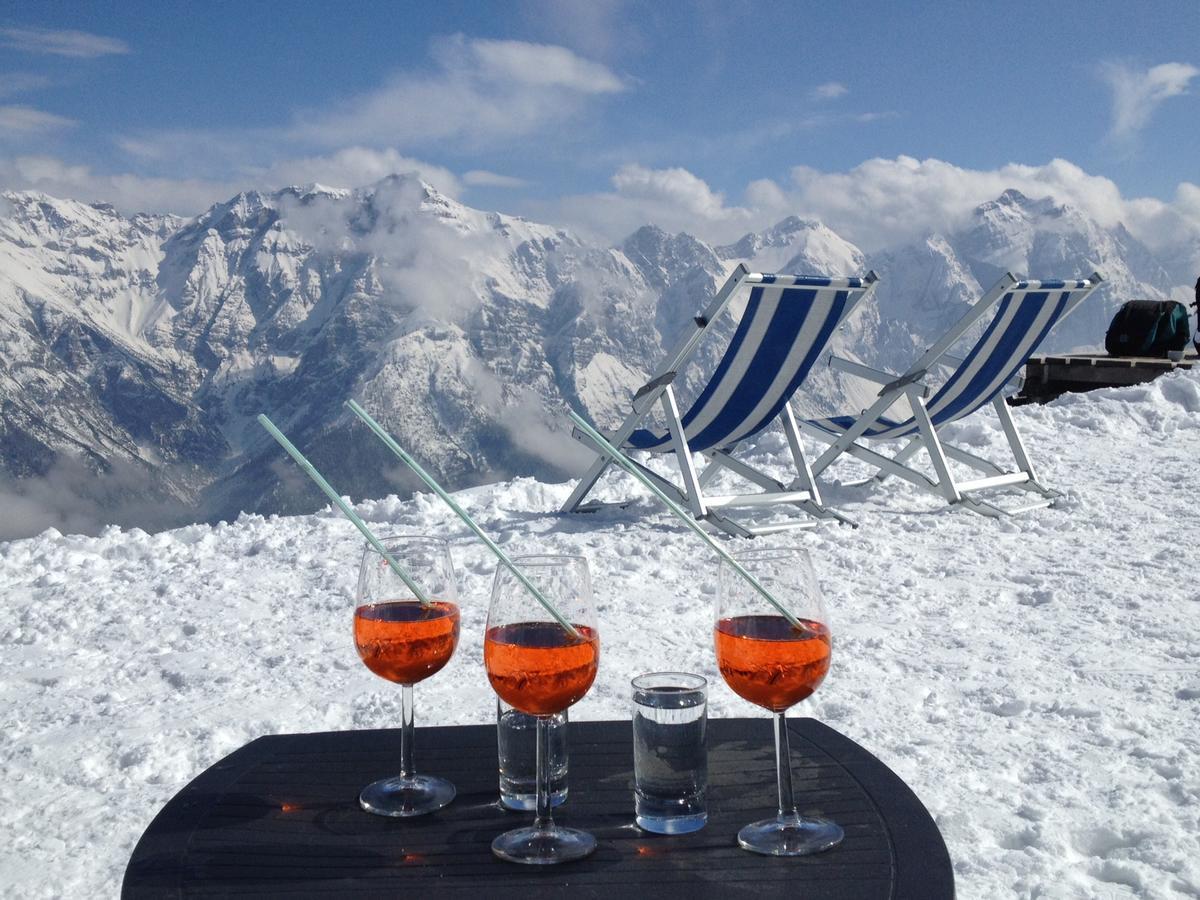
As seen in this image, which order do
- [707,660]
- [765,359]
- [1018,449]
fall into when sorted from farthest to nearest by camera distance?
1. [1018,449]
2. [765,359]
3. [707,660]

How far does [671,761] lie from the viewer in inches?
42.5

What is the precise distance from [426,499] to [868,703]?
11.9 ft

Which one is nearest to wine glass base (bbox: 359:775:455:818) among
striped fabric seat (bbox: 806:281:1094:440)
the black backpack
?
A: striped fabric seat (bbox: 806:281:1094:440)

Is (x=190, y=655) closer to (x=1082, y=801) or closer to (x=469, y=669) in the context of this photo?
(x=469, y=669)

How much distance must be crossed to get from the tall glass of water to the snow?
3.90ft

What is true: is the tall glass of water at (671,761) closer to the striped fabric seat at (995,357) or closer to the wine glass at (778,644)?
the wine glass at (778,644)

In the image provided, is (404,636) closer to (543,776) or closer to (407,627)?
(407,627)

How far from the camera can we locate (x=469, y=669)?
11.3ft

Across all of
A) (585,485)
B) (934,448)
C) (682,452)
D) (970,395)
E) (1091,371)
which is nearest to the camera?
(682,452)

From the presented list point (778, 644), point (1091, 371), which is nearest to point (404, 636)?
point (778, 644)

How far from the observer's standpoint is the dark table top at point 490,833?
97cm

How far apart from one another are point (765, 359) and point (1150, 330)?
25.7 feet

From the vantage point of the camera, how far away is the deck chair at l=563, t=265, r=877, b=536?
5094mm

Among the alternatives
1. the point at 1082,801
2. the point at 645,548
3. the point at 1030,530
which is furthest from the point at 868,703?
the point at 1030,530
